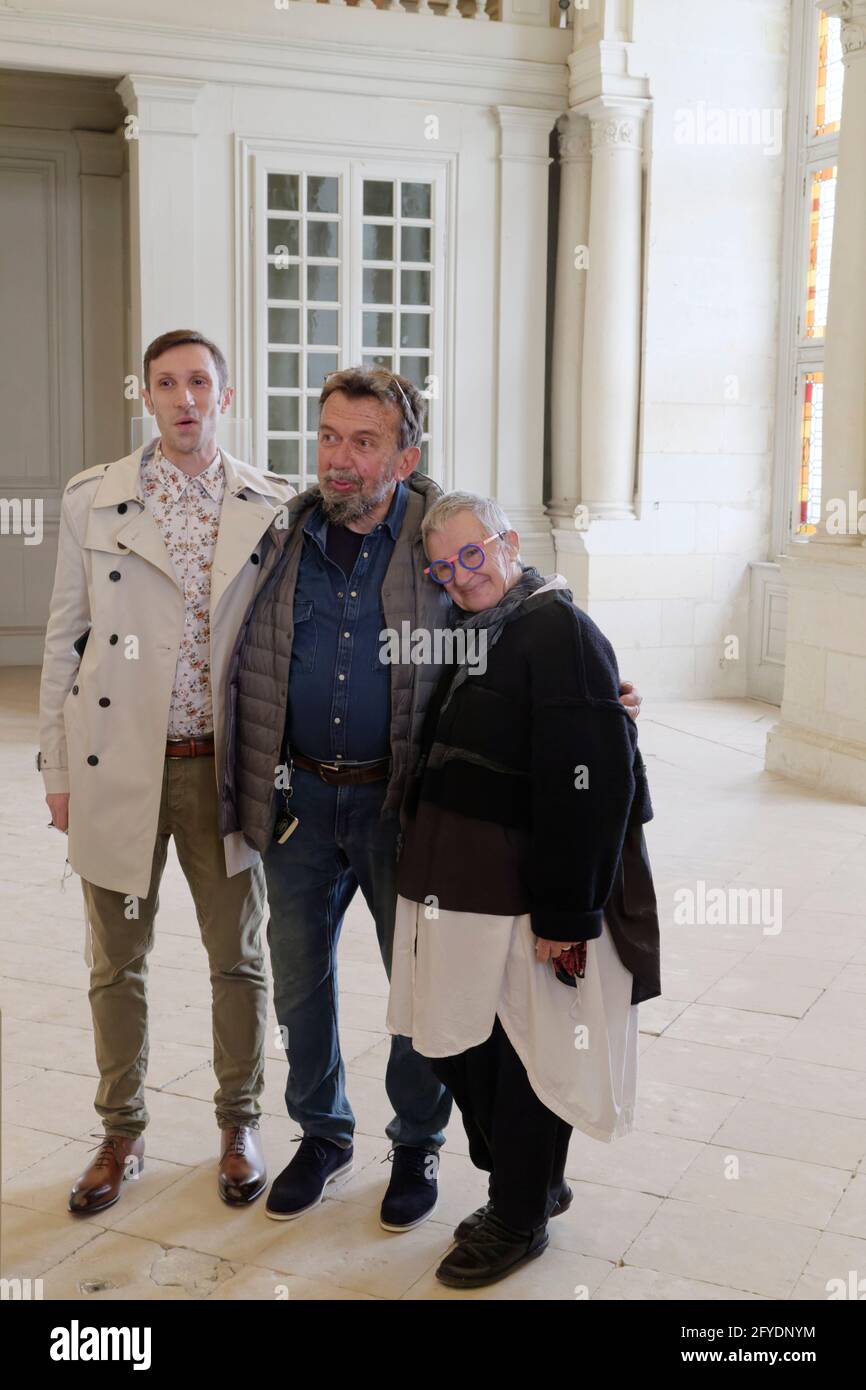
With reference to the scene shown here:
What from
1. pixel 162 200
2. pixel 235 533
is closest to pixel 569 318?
pixel 162 200

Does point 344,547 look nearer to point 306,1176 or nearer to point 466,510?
point 466,510

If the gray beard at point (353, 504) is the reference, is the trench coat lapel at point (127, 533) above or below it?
below

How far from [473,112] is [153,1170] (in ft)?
26.2

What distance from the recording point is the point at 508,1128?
2887 mm

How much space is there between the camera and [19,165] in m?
11.0

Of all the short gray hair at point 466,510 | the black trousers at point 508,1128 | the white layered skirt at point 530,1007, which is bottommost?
the black trousers at point 508,1128

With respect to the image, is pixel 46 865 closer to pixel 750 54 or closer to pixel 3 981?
pixel 3 981

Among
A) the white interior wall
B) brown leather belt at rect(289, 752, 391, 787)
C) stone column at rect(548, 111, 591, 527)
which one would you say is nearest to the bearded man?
brown leather belt at rect(289, 752, 391, 787)

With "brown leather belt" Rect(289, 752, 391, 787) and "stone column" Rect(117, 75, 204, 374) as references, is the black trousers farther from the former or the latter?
"stone column" Rect(117, 75, 204, 374)

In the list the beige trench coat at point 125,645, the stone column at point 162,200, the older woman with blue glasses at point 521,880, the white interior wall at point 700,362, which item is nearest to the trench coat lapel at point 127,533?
the beige trench coat at point 125,645

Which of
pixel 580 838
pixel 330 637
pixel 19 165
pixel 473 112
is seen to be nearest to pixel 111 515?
pixel 330 637

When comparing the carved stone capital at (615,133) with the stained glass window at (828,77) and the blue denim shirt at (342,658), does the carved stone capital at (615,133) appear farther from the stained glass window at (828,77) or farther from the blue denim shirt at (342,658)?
the blue denim shirt at (342,658)

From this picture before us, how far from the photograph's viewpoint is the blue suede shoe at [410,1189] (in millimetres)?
3152

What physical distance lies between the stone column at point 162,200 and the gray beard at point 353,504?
6548 millimetres
